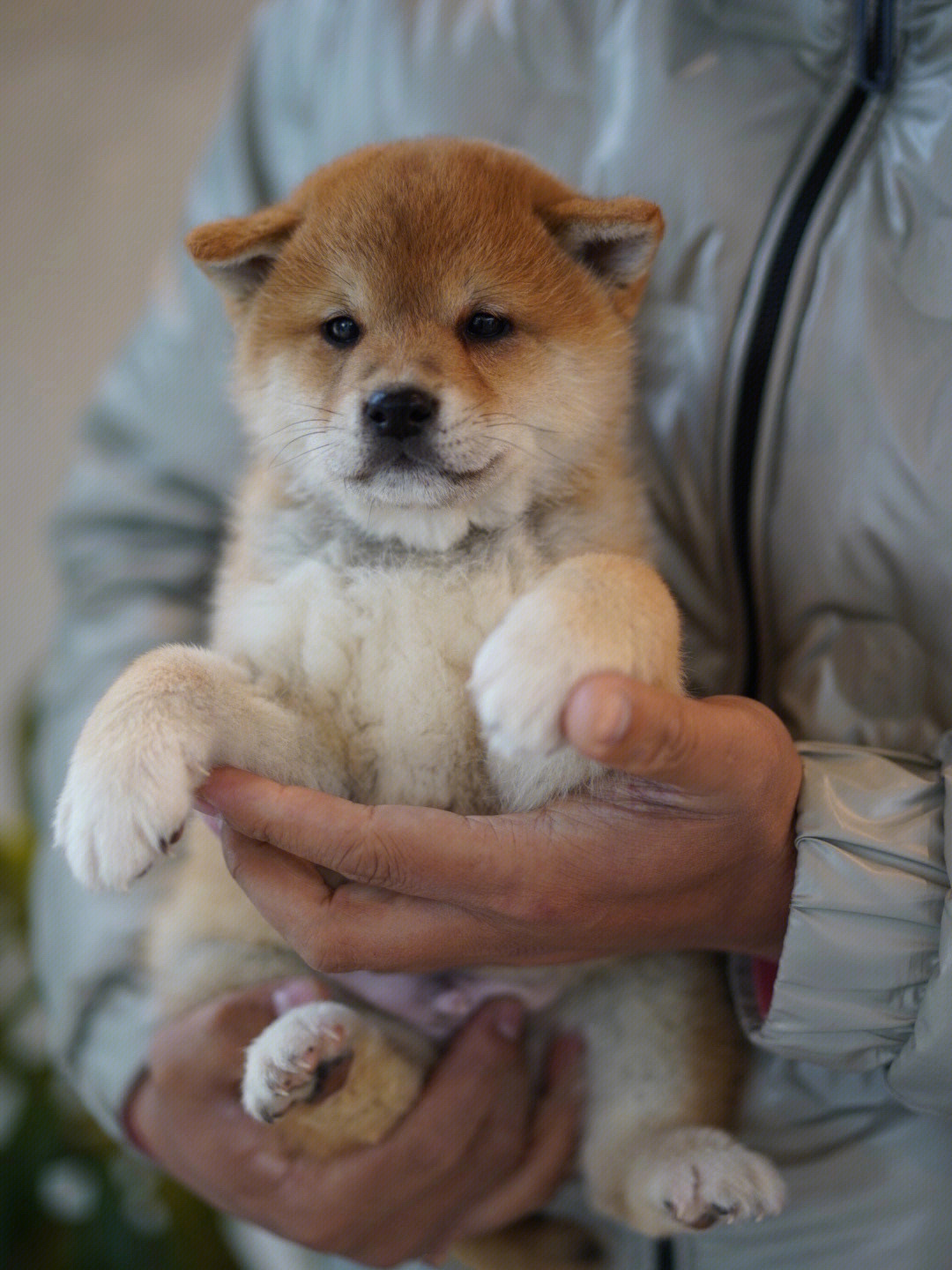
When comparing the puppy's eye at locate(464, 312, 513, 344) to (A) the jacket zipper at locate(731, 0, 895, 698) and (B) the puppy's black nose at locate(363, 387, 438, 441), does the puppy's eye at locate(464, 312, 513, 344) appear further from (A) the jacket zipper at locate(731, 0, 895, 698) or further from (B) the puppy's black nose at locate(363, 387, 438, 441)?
(A) the jacket zipper at locate(731, 0, 895, 698)

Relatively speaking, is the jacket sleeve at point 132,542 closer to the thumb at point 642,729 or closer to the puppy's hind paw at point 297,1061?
the puppy's hind paw at point 297,1061

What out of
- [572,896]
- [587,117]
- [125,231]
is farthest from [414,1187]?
[125,231]

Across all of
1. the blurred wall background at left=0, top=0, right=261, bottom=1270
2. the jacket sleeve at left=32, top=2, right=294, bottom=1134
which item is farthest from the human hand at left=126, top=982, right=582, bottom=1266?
the blurred wall background at left=0, top=0, right=261, bottom=1270

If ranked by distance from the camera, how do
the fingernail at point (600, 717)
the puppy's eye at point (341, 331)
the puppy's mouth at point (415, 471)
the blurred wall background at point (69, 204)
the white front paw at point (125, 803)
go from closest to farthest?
the fingernail at point (600, 717) → the white front paw at point (125, 803) → the puppy's mouth at point (415, 471) → the puppy's eye at point (341, 331) → the blurred wall background at point (69, 204)

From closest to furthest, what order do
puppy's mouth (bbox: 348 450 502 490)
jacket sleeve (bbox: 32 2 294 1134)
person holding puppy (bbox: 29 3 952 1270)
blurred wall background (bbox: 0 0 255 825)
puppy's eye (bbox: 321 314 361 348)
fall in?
1. person holding puppy (bbox: 29 3 952 1270)
2. puppy's mouth (bbox: 348 450 502 490)
3. puppy's eye (bbox: 321 314 361 348)
4. jacket sleeve (bbox: 32 2 294 1134)
5. blurred wall background (bbox: 0 0 255 825)

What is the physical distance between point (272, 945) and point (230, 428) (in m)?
0.85

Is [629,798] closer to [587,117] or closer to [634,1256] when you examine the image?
[634,1256]

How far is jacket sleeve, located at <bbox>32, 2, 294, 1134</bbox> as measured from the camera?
64.0 inches

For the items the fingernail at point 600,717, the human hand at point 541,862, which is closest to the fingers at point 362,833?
the human hand at point 541,862

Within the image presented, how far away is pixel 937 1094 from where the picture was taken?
1083 millimetres

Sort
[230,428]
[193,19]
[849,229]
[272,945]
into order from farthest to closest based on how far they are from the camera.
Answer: [193,19] < [230,428] < [272,945] < [849,229]

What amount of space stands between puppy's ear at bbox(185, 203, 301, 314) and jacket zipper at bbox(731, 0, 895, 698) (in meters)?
0.61

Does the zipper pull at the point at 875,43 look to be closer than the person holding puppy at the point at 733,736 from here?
No

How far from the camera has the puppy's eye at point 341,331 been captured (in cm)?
126
